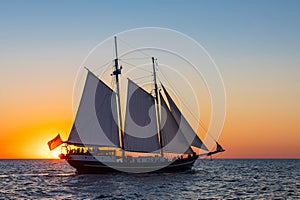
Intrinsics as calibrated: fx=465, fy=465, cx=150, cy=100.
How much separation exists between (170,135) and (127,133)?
8295 millimetres

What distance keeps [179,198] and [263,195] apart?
11.4 m

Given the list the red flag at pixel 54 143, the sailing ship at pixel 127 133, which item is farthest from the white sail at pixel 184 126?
the red flag at pixel 54 143

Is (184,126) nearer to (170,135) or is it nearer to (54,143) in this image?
(170,135)

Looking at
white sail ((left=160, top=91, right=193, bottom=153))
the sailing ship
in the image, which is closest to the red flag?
the sailing ship

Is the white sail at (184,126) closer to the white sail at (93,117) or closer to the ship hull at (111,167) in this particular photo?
the ship hull at (111,167)

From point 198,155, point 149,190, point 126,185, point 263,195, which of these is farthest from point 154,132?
point 263,195

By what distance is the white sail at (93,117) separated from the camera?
8181 centimetres

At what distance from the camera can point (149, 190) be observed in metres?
60.4

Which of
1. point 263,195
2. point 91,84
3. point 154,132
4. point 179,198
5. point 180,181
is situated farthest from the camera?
point 154,132

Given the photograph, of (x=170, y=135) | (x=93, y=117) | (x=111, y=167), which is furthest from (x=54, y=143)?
(x=170, y=135)

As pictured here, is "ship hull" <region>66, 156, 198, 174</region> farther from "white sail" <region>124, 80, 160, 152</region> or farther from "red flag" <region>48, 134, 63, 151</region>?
"red flag" <region>48, 134, 63, 151</region>

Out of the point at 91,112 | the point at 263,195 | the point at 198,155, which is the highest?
the point at 91,112

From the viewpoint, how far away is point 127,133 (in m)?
84.8

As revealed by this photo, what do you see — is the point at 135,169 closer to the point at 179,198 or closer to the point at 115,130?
the point at 115,130
